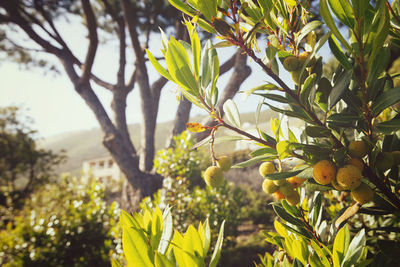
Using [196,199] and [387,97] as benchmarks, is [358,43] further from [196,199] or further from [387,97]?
[196,199]

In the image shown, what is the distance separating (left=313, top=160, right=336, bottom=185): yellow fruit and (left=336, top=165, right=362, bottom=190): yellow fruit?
17mm

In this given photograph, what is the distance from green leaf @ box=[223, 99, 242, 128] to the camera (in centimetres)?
55

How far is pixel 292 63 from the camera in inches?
17.1

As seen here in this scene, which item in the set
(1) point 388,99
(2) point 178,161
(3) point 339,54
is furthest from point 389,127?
(2) point 178,161

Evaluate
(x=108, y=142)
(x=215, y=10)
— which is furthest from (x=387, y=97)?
(x=108, y=142)

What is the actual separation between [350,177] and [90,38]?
4204mm

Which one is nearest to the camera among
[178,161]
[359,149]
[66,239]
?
[359,149]

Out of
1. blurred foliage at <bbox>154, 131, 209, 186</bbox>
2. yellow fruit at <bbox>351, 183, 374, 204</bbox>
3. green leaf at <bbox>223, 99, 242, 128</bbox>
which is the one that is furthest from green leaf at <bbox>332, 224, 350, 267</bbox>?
blurred foliage at <bbox>154, 131, 209, 186</bbox>

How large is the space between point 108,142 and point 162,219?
3637 mm

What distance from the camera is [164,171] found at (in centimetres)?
295

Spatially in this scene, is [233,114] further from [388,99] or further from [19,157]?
[19,157]

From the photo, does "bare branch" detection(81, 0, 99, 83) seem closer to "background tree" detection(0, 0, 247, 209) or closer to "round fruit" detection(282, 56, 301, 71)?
"background tree" detection(0, 0, 247, 209)

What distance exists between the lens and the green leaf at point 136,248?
13.9 inches

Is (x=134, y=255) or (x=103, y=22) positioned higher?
(x=103, y=22)
